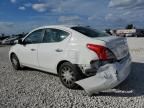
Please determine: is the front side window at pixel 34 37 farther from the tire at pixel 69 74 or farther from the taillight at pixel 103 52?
the taillight at pixel 103 52

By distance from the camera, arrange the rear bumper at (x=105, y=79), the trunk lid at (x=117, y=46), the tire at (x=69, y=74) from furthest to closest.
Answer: the tire at (x=69, y=74) → the trunk lid at (x=117, y=46) → the rear bumper at (x=105, y=79)

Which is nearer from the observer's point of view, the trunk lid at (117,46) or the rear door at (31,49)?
the trunk lid at (117,46)

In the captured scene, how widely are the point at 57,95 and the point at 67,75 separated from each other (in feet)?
2.17

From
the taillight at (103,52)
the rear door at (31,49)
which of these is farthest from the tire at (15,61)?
the taillight at (103,52)

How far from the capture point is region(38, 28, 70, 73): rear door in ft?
18.5

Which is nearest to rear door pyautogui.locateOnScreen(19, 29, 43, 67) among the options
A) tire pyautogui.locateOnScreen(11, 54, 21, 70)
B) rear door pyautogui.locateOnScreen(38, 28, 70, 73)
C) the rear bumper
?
rear door pyautogui.locateOnScreen(38, 28, 70, 73)

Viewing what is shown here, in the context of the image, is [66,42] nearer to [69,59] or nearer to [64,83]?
[69,59]

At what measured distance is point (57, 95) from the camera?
16.5 feet

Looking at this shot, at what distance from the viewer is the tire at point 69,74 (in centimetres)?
519

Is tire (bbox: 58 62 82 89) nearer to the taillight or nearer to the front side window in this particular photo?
the taillight

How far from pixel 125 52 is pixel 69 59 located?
151 cm

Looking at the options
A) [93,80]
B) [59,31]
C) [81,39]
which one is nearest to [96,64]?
[93,80]

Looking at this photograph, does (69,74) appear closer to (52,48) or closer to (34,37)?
(52,48)

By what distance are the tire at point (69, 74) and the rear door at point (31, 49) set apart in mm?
1335
